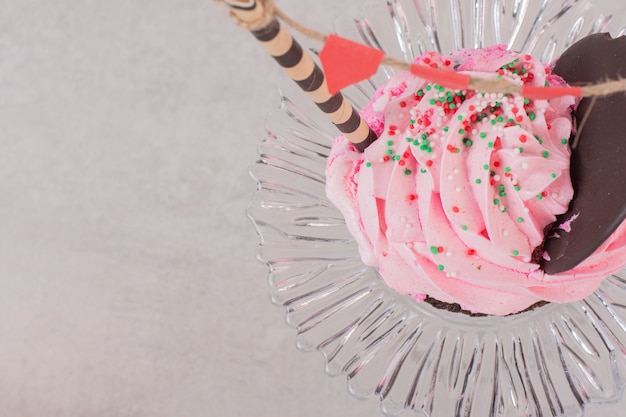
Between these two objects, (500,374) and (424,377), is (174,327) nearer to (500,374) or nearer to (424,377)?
(424,377)

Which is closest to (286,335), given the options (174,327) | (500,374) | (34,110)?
(174,327)

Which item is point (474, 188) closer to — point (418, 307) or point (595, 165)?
point (595, 165)

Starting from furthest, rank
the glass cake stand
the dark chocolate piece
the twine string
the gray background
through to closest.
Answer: the gray background < the glass cake stand < the dark chocolate piece < the twine string

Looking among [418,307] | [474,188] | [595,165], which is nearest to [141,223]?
[418,307]

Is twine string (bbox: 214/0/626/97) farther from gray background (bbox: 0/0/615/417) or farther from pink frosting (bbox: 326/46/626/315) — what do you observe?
gray background (bbox: 0/0/615/417)

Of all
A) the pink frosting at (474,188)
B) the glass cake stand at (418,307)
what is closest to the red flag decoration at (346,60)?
the pink frosting at (474,188)

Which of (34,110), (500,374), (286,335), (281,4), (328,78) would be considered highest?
(281,4)

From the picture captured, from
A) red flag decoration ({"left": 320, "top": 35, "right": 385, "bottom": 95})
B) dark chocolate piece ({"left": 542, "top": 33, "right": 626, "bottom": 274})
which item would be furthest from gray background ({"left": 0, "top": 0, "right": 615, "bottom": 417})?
red flag decoration ({"left": 320, "top": 35, "right": 385, "bottom": 95})
